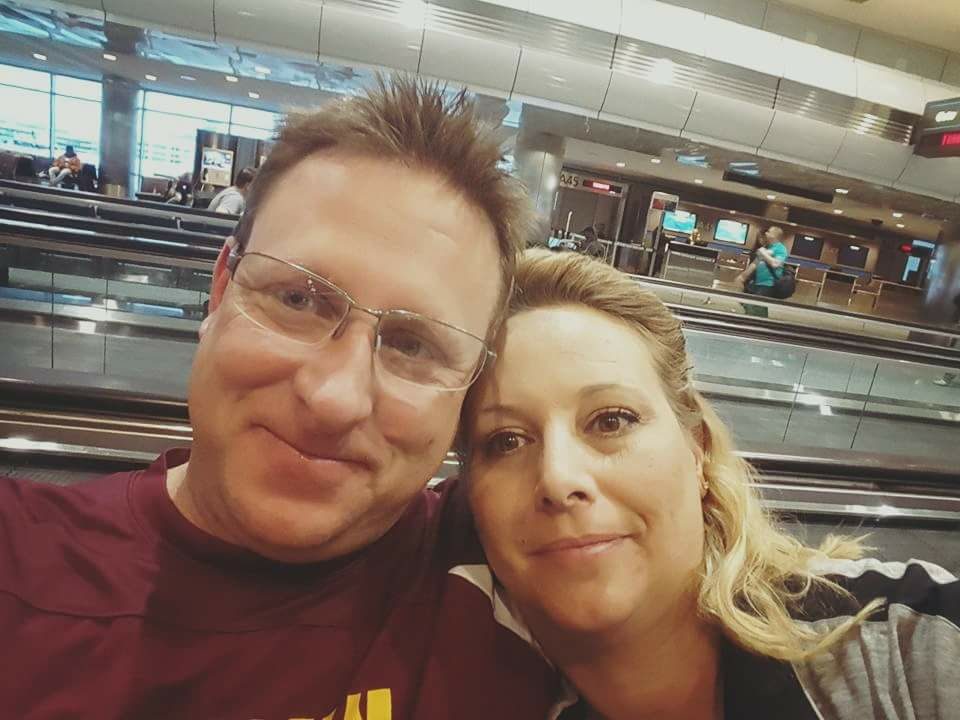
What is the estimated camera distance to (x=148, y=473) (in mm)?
1326

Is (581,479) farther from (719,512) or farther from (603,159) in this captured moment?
(603,159)

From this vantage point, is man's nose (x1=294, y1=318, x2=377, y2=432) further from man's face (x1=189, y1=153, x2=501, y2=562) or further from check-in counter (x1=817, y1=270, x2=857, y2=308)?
check-in counter (x1=817, y1=270, x2=857, y2=308)

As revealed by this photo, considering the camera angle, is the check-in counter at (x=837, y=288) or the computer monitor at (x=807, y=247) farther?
the computer monitor at (x=807, y=247)

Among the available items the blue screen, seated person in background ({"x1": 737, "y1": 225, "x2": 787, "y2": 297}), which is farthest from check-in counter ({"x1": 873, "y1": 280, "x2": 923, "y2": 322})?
seated person in background ({"x1": 737, "y1": 225, "x2": 787, "y2": 297})

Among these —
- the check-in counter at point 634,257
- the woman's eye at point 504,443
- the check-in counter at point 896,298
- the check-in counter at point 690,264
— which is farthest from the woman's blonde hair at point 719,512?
the check-in counter at point 896,298

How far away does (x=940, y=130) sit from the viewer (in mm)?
9188

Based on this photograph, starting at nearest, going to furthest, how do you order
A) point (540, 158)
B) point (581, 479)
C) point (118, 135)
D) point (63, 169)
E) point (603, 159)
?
1. point (581, 479)
2. point (540, 158)
3. point (63, 169)
4. point (118, 135)
5. point (603, 159)

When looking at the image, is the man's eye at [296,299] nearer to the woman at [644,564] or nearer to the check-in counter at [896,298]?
the woman at [644,564]

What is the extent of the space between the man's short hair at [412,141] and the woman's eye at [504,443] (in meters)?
0.36

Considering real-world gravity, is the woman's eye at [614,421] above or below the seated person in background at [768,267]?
below

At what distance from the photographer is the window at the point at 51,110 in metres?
18.1

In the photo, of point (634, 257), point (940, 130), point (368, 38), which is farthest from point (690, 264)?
point (368, 38)

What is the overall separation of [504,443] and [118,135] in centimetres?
Answer: 2009

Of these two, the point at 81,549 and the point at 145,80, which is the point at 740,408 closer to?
the point at 81,549
